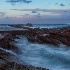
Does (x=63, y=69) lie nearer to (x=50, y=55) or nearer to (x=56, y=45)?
(x=50, y=55)

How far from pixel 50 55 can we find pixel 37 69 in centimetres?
1157

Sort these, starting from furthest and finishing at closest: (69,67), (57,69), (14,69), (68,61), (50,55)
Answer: (50,55), (68,61), (69,67), (57,69), (14,69)

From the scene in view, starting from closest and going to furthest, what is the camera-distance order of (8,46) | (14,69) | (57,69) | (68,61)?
1. (14,69)
2. (57,69)
3. (68,61)
4. (8,46)

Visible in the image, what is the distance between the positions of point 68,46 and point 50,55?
10364 mm

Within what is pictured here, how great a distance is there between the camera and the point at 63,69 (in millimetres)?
24375

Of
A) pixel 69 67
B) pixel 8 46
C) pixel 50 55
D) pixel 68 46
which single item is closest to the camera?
pixel 69 67

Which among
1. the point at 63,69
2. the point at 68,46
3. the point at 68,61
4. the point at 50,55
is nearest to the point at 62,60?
the point at 68,61

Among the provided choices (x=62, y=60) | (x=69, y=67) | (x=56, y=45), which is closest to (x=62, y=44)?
(x=56, y=45)

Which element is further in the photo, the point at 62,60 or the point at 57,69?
the point at 62,60

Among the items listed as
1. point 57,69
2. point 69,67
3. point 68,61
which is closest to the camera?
point 57,69

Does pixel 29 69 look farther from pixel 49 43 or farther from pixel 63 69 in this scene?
pixel 49 43

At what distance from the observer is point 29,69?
70.8 feet

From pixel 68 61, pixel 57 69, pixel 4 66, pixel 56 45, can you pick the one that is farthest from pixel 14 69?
pixel 56 45

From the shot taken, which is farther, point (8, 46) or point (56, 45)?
point (56, 45)
